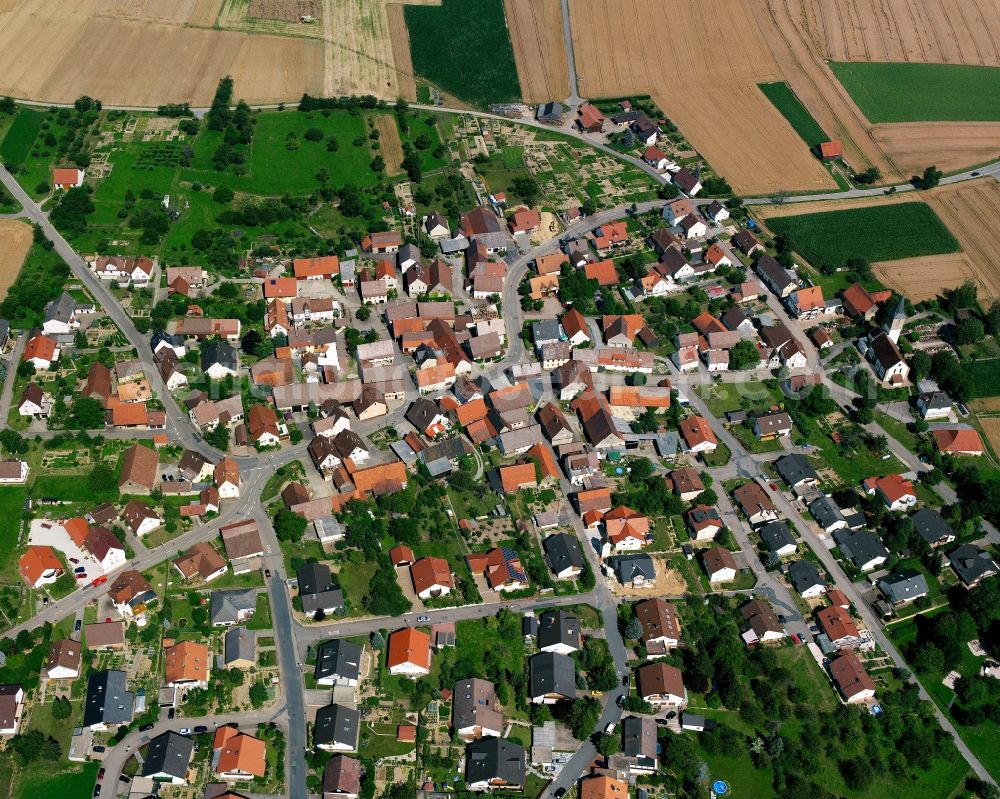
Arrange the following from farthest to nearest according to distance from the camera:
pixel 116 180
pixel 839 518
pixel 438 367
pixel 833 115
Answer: pixel 833 115, pixel 116 180, pixel 438 367, pixel 839 518

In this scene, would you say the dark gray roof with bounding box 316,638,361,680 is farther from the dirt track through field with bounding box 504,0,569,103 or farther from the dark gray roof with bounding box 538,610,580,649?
the dirt track through field with bounding box 504,0,569,103

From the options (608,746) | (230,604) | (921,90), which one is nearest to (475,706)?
(608,746)

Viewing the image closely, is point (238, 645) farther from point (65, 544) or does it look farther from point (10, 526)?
point (10, 526)

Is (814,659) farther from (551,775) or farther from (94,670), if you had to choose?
(94,670)

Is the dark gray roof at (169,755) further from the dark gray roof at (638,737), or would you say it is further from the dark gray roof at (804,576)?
the dark gray roof at (804,576)

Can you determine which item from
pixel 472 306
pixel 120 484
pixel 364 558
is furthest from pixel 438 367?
pixel 120 484

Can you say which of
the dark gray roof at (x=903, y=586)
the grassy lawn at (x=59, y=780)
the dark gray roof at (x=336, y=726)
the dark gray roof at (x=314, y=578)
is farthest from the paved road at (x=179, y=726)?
the dark gray roof at (x=903, y=586)
